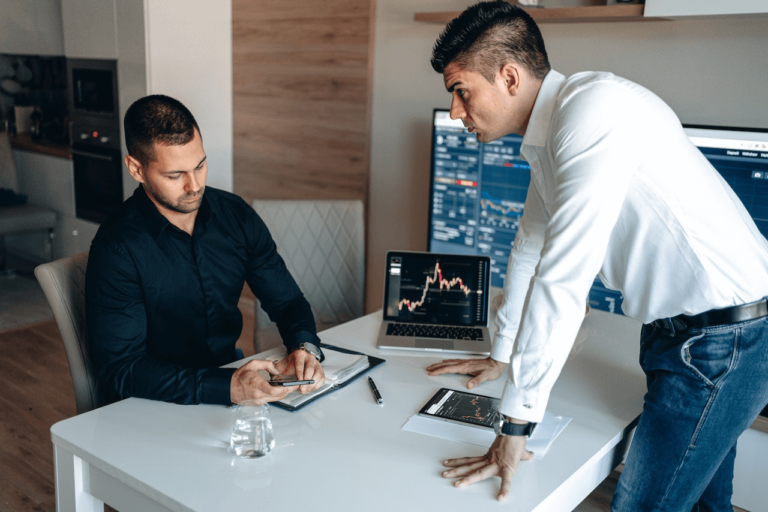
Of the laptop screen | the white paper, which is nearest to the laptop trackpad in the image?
the laptop screen

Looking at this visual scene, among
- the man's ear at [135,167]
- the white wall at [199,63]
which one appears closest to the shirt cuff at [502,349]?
the man's ear at [135,167]

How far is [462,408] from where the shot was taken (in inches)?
59.5

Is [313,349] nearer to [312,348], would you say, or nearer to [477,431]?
[312,348]

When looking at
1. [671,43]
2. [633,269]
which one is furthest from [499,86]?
[671,43]

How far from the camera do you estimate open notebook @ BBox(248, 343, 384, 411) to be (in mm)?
1497

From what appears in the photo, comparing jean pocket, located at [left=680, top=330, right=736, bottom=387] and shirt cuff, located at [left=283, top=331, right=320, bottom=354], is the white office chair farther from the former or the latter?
jean pocket, located at [left=680, top=330, right=736, bottom=387]

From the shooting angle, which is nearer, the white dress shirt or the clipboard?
the white dress shirt

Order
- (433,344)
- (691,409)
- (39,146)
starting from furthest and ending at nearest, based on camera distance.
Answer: (39,146) → (433,344) → (691,409)

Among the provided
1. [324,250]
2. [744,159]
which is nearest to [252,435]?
[324,250]

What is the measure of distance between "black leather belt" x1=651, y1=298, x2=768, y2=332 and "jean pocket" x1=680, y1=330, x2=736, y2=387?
23 mm

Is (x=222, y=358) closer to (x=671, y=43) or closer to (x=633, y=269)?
(x=633, y=269)

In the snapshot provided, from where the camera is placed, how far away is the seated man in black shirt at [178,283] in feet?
4.99

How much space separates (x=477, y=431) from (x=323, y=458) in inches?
13.6

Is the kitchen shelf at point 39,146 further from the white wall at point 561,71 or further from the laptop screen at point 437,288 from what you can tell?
the laptop screen at point 437,288
